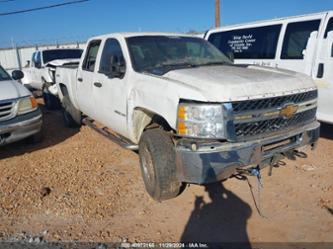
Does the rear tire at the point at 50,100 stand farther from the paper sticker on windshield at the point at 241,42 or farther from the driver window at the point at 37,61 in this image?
the paper sticker on windshield at the point at 241,42

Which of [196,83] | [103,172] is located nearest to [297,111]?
[196,83]

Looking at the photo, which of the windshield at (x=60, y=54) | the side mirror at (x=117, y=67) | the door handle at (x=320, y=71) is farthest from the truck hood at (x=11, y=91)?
the windshield at (x=60, y=54)

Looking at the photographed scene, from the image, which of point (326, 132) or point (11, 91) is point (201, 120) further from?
point (326, 132)

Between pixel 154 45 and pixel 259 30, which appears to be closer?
pixel 154 45

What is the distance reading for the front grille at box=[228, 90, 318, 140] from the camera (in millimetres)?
3047

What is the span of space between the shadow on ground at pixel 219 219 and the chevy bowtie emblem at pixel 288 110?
116 cm

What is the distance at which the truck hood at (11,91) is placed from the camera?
207 inches

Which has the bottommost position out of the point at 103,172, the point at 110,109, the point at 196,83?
the point at 103,172

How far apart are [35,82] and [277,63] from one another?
9.16 m

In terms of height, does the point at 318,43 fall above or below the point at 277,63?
above

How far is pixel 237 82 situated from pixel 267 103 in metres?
0.39

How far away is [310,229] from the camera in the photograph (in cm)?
314

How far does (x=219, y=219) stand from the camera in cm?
338

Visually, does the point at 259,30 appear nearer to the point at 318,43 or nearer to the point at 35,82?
the point at 318,43
